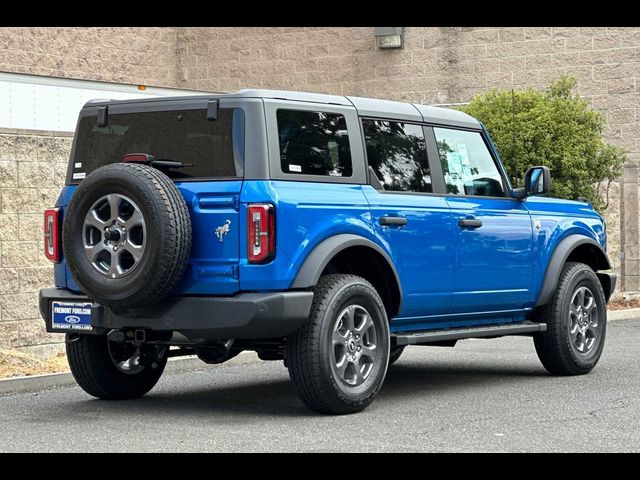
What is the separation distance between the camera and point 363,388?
8672 mm

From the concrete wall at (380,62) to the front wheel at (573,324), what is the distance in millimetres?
7847

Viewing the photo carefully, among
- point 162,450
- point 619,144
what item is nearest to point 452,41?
point 619,144

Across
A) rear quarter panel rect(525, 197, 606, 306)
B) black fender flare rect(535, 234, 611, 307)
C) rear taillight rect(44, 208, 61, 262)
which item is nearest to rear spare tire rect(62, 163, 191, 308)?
rear taillight rect(44, 208, 61, 262)

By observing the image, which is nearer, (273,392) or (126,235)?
(126,235)

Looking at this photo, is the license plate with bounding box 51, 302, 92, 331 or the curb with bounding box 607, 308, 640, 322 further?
the curb with bounding box 607, 308, 640, 322

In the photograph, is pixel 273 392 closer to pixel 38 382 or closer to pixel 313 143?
pixel 38 382

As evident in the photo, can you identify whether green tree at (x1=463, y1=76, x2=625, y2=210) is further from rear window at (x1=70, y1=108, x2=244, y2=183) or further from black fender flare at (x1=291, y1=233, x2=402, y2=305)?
rear window at (x1=70, y1=108, x2=244, y2=183)

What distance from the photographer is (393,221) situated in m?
9.05

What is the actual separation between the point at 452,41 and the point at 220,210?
15.8m

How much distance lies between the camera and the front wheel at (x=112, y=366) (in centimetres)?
928

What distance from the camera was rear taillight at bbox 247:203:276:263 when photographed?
8.07m

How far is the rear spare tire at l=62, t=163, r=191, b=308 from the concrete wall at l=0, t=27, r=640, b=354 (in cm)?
1185

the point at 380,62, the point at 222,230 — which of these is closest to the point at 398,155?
the point at 222,230

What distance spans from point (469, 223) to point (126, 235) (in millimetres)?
2877
